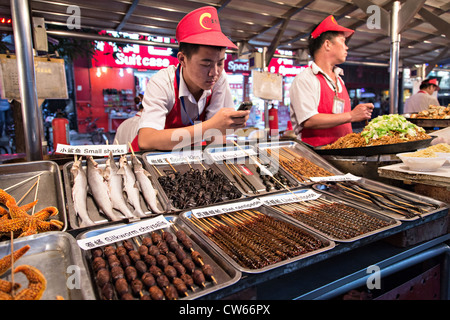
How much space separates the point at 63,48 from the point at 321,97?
582cm

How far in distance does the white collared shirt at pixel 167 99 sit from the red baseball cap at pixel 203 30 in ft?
1.32

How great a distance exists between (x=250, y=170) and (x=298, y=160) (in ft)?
1.68

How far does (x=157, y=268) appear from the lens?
117 centimetres

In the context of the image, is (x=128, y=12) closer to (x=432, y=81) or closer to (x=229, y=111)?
(x=229, y=111)

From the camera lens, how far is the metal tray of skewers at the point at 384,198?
1615mm

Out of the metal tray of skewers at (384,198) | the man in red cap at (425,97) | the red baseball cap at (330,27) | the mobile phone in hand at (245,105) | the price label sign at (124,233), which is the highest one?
the red baseball cap at (330,27)

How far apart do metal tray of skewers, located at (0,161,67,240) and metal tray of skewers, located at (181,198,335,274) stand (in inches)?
27.0

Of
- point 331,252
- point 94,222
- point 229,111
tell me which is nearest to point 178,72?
point 229,111

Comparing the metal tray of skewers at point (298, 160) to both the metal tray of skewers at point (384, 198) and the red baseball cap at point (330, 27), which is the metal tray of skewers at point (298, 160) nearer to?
the metal tray of skewers at point (384, 198)

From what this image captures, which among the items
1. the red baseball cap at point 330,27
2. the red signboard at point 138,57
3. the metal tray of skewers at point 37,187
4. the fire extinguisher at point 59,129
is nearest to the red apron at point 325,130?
the red baseball cap at point 330,27

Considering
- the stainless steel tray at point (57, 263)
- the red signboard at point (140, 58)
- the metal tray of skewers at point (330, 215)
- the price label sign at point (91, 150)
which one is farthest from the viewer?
the red signboard at point (140, 58)

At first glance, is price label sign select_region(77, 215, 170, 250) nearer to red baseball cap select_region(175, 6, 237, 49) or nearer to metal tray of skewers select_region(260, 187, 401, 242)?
metal tray of skewers select_region(260, 187, 401, 242)

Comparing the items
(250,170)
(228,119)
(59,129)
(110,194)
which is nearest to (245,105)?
(228,119)

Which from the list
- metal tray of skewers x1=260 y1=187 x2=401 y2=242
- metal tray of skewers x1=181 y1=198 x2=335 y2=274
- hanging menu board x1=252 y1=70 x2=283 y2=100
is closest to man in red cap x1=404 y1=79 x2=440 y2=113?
hanging menu board x1=252 y1=70 x2=283 y2=100
